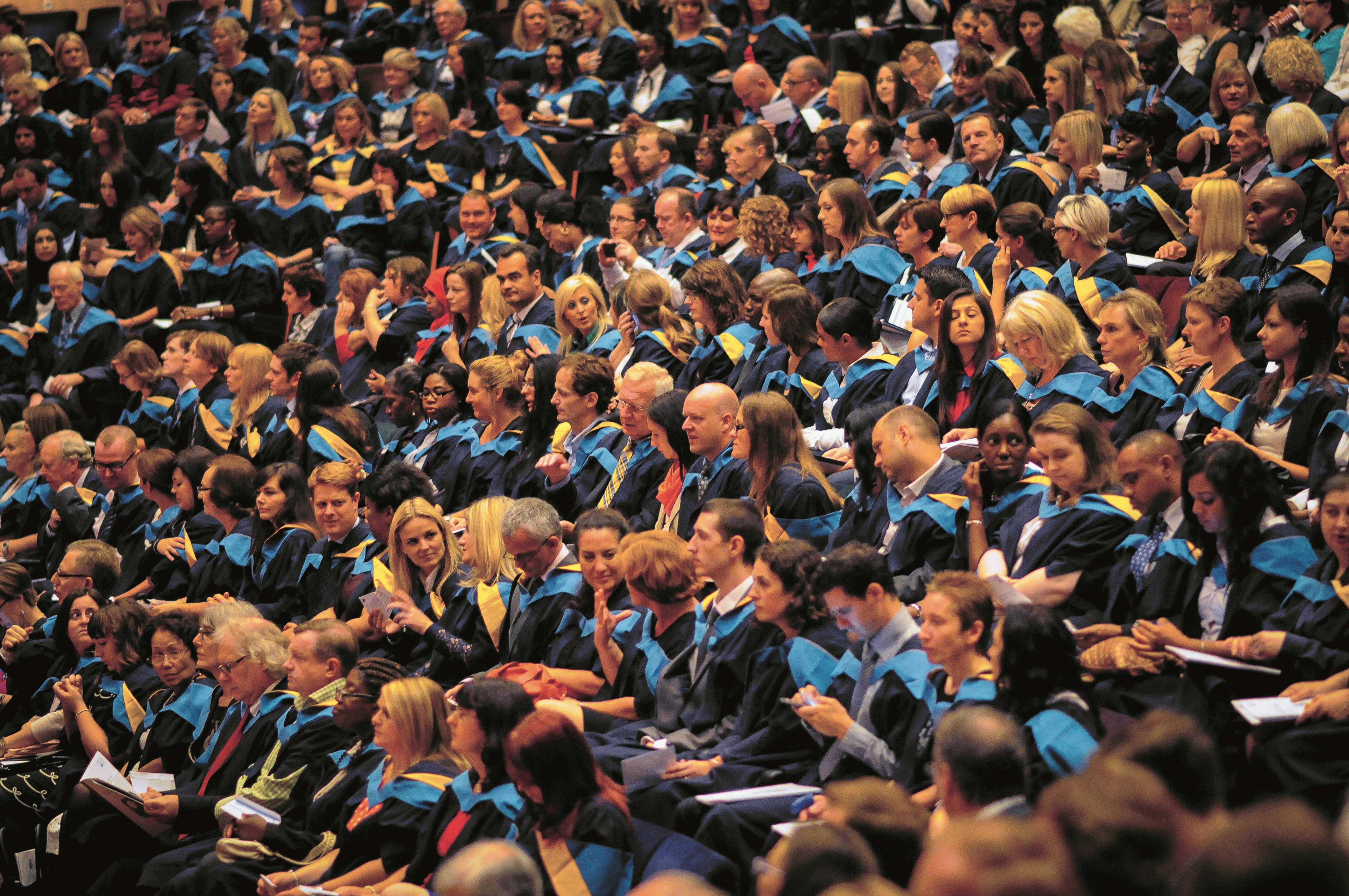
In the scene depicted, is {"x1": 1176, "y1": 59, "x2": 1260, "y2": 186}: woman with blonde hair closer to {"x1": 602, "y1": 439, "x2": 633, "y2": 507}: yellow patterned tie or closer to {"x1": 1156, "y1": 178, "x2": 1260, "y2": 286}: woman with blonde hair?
{"x1": 1156, "y1": 178, "x2": 1260, "y2": 286}: woman with blonde hair

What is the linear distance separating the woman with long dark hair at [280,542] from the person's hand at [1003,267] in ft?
10.9

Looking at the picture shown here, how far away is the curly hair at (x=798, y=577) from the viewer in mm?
3951

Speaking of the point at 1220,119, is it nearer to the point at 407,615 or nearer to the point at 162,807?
the point at 407,615

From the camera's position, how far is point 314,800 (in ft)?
14.6

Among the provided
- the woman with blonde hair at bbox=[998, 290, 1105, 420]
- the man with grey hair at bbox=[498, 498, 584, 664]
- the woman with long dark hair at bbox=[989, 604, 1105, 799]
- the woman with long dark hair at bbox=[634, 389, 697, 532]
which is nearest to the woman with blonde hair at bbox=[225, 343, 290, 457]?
the woman with long dark hair at bbox=[634, 389, 697, 532]

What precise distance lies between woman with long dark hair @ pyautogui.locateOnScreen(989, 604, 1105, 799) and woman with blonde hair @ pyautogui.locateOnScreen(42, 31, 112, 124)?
11.3 metres

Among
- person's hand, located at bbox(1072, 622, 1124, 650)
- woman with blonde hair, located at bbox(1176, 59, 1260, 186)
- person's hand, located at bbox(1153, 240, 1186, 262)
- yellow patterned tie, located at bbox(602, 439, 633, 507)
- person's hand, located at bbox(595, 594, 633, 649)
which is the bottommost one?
yellow patterned tie, located at bbox(602, 439, 633, 507)

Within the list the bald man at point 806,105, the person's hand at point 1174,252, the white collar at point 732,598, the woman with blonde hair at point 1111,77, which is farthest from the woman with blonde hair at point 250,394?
the woman with blonde hair at point 1111,77

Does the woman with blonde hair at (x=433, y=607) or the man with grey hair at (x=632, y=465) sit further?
the man with grey hair at (x=632, y=465)

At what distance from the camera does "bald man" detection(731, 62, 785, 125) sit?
29.7 ft

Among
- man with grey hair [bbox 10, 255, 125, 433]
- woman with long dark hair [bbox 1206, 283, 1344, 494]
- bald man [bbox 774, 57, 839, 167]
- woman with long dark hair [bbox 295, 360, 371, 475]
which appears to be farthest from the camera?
man with grey hair [bbox 10, 255, 125, 433]

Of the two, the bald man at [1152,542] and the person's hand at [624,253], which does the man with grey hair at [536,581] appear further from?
the person's hand at [624,253]

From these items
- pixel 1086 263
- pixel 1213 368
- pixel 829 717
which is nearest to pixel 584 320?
pixel 1086 263

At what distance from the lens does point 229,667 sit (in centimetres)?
512
